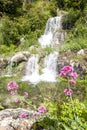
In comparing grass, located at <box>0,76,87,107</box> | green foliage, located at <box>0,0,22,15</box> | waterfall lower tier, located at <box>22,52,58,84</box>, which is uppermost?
green foliage, located at <box>0,0,22,15</box>

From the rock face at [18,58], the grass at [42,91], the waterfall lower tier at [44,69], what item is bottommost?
the waterfall lower tier at [44,69]

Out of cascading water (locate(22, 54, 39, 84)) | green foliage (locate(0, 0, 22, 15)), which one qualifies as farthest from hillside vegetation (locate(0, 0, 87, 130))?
cascading water (locate(22, 54, 39, 84))

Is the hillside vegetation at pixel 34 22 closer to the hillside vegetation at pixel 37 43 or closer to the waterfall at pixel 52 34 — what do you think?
the hillside vegetation at pixel 37 43

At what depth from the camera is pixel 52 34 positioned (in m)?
16.8

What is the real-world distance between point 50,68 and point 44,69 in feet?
0.93

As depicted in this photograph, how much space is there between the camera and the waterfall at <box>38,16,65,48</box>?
53.0 feet

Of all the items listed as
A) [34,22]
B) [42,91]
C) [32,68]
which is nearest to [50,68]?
[32,68]

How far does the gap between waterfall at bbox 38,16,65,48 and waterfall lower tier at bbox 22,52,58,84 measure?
2387 millimetres

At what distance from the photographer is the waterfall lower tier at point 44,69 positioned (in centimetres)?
1267

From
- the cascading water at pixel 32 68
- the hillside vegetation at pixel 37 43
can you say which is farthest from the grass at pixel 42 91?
the cascading water at pixel 32 68

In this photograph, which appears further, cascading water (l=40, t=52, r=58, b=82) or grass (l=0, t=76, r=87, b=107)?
cascading water (l=40, t=52, r=58, b=82)

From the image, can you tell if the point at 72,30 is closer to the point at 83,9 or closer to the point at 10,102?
the point at 83,9

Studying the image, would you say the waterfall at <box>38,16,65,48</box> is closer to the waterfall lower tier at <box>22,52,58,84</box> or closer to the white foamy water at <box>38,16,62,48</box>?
the white foamy water at <box>38,16,62,48</box>

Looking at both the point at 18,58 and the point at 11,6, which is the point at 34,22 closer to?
the point at 11,6
